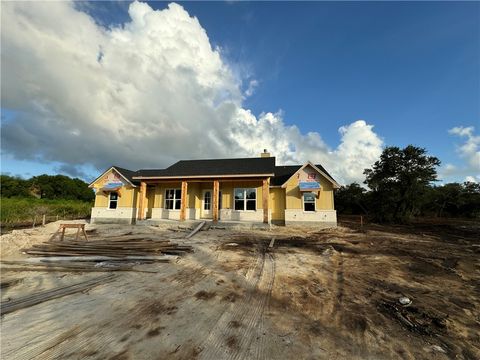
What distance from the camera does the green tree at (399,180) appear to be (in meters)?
21.6

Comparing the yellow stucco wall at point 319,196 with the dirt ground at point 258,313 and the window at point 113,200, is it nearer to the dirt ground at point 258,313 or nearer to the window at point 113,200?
the dirt ground at point 258,313

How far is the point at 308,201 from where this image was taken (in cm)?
1753

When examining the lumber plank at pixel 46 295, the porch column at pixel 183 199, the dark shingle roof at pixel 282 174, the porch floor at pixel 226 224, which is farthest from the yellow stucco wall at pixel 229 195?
the lumber plank at pixel 46 295

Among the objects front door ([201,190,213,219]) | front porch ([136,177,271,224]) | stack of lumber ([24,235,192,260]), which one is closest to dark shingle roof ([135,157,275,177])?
front porch ([136,177,271,224])

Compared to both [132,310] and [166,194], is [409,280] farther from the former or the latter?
[166,194]

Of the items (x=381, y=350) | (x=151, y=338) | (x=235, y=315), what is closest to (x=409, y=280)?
(x=381, y=350)

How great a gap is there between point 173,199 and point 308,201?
1078 centimetres

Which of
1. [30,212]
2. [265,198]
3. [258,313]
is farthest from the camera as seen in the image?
[30,212]

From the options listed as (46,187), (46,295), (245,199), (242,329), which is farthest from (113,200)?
(46,187)

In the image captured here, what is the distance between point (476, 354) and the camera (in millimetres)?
3338

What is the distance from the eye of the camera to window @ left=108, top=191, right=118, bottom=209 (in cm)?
2075

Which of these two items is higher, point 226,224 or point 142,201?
point 142,201

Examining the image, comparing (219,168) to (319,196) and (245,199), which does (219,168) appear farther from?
(319,196)

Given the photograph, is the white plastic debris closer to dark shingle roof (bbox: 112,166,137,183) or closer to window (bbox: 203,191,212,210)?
window (bbox: 203,191,212,210)
